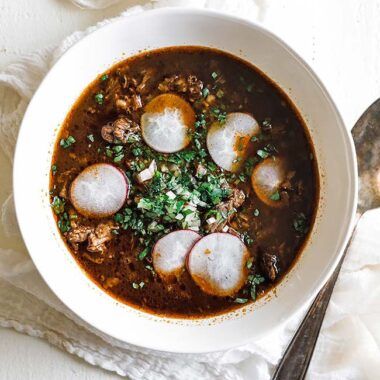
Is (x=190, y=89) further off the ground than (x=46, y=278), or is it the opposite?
(x=190, y=89)

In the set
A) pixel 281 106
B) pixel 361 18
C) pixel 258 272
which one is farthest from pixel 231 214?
pixel 361 18

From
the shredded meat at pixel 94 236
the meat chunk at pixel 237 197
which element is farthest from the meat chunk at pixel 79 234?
the meat chunk at pixel 237 197

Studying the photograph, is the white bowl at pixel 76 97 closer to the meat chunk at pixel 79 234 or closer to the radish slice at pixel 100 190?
the meat chunk at pixel 79 234

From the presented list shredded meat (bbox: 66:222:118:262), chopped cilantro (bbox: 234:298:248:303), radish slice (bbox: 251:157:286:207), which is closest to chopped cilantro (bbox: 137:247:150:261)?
shredded meat (bbox: 66:222:118:262)

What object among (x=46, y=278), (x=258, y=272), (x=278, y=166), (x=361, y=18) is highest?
(x=361, y=18)

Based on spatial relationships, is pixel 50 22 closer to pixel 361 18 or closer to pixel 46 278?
pixel 46 278

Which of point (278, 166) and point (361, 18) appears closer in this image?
point (278, 166)
